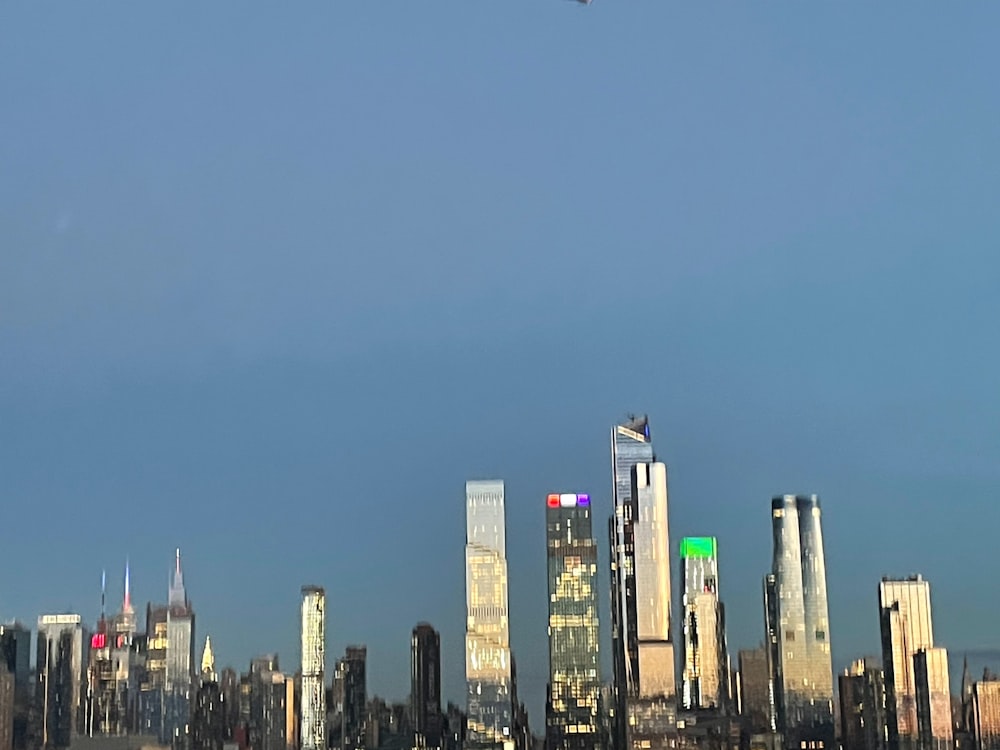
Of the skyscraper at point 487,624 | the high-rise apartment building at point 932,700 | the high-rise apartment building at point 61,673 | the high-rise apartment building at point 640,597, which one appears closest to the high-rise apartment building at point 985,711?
the high-rise apartment building at point 932,700

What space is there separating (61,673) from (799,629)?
18126mm

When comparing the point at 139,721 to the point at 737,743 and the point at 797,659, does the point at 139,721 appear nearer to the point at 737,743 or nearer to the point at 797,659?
the point at 737,743

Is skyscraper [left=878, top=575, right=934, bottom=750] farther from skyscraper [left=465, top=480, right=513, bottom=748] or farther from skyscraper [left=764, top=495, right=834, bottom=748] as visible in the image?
skyscraper [left=465, top=480, right=513, bottom=748]

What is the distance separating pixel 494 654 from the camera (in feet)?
123

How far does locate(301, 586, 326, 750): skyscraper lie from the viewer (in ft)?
107

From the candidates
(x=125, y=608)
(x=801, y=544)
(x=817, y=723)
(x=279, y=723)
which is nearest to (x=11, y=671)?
(x=125, y=608)

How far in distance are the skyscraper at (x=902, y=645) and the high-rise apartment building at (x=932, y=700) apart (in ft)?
0.37

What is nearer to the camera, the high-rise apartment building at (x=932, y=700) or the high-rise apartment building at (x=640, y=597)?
the high-rise apartment building at (x=932, y=700)

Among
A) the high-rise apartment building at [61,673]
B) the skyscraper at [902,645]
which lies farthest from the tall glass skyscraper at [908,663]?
the high-rise apartment building at [61,673]

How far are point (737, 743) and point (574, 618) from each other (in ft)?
22.2

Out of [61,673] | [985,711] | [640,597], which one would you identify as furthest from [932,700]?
[61,673]

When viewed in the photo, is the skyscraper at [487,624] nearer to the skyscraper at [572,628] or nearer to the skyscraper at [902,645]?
the skyscraper at [572,628]

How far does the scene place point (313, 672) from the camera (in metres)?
34.2

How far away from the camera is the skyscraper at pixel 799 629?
3512 cm
